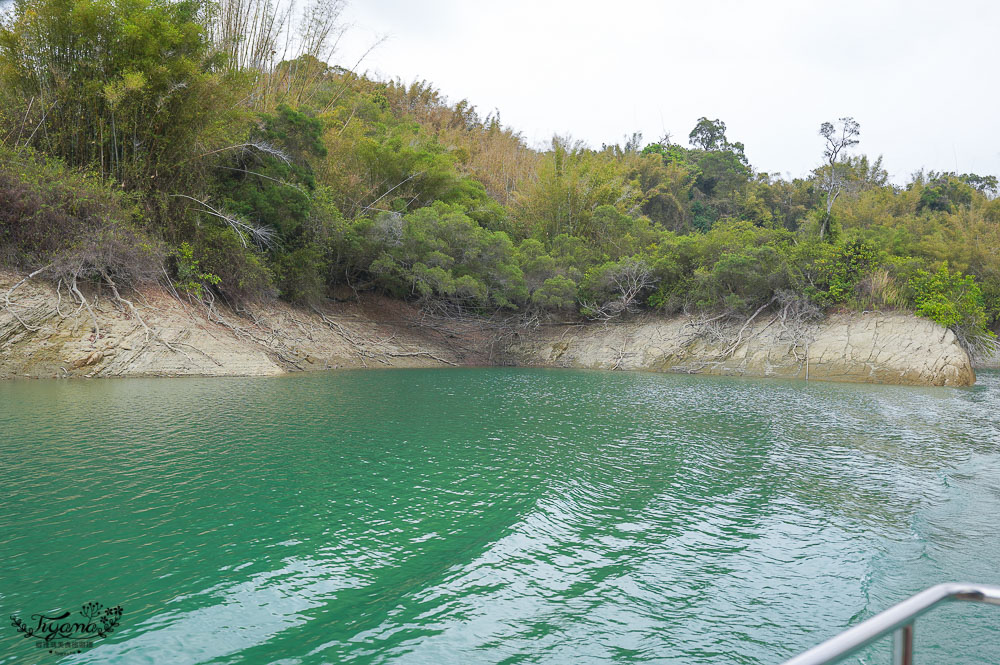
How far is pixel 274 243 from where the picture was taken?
14664mm

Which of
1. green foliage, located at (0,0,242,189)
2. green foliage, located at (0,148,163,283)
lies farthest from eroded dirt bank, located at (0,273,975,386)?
green foliage, located at (0,0,242,189)

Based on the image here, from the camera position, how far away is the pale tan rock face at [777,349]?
13844mm

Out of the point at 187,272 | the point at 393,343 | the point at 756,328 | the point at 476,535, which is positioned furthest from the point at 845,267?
the point at 187,272

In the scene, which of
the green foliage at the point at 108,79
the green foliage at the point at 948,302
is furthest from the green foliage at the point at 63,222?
the green foliage at the point at 948,302

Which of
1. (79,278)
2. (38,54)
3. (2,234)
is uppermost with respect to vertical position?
(38,54)

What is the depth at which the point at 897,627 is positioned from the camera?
870 millimetres

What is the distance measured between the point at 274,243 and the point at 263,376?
5.03 m

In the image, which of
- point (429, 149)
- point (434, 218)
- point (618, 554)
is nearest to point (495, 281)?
point (434, 218)

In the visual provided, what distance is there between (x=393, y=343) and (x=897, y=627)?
54.6 ft

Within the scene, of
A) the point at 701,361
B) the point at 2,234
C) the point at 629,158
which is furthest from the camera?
the point at 629,158

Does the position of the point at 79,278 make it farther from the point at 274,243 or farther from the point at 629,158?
the point at 629,158

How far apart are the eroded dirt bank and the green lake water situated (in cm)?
328

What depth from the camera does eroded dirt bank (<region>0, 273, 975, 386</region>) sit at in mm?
9656

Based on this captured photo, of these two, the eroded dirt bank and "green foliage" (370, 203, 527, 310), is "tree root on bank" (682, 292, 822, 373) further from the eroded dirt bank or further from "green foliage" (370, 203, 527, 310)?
"green foliage" (370, 203, 527, 310)
